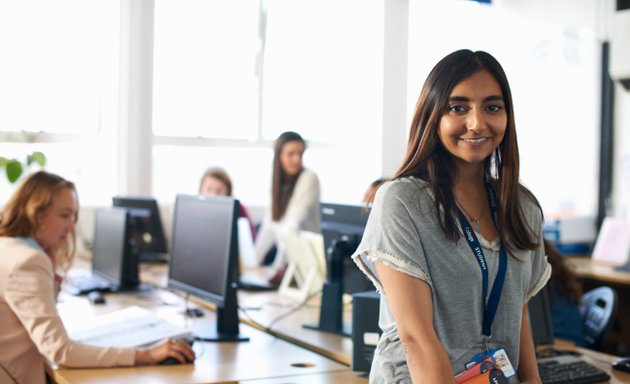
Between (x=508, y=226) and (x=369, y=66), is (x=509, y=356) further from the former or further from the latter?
(x=369, y=66)

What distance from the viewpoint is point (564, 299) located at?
3607 millimetres

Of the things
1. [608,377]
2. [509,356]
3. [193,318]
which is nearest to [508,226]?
[509,356]

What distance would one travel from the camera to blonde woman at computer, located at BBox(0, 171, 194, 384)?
2250 millimetres

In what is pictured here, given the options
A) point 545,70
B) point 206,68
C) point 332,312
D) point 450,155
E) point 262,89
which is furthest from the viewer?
point 545,70

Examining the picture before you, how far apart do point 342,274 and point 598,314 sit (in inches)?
51.6

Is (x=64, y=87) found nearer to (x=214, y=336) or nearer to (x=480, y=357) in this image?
(x=214, y=336)

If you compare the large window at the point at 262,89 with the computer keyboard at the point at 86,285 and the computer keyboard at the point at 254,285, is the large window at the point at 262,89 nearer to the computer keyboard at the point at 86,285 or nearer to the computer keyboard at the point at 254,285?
the computer keyboard at the point at 254,285

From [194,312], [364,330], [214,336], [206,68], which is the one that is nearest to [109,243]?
[194,312]

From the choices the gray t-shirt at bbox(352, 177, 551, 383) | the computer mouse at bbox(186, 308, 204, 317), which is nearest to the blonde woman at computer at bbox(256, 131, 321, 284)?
the computer mouse at bbox(186, 308, 204, 317)

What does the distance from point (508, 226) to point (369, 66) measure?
5523 millimetres

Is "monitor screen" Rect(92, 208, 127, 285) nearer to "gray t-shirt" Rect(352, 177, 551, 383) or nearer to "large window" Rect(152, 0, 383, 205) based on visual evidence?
"large window" Rect(152, 0, 383, 205)

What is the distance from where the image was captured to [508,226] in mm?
1715

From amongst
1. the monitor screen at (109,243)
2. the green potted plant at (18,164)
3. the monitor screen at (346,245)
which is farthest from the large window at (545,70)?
the monitor screen at (346,245)

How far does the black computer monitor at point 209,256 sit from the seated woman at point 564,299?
4.68ft
